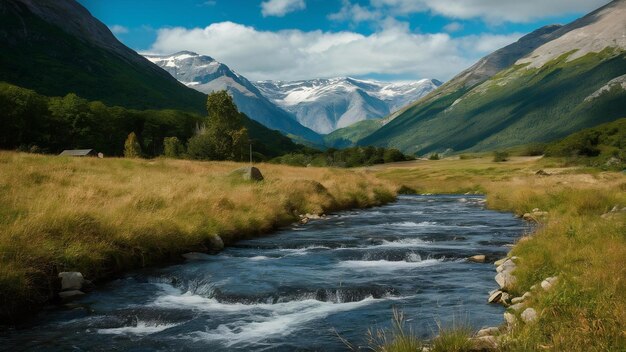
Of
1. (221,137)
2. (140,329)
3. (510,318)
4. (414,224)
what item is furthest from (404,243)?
(221,137)

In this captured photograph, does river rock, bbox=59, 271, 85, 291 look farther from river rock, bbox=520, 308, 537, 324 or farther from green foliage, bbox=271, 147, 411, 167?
green foliage, bbox=271, 147, 411, 167

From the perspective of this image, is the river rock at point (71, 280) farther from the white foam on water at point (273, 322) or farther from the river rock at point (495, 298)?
the river rock at point (495, 298)

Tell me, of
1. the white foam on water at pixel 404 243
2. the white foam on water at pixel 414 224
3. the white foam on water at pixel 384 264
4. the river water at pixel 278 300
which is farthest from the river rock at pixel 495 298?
the white foam on water at pixel 414 224

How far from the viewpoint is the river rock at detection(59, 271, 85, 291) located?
13.6 meters

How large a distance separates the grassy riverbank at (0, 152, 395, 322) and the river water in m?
1.04

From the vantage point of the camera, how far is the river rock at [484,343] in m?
7.73

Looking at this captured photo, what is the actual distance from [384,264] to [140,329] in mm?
9814

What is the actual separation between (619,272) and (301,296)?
8.00m

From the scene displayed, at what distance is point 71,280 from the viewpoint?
13.8 m

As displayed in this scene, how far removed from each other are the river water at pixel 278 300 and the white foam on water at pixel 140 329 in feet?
0.08

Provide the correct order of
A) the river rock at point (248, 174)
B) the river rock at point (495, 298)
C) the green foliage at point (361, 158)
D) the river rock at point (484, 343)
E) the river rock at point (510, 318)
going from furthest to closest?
1. the green foliage at point (361, 158)
2. the river rock at point (248, 174)
3. the river rock at point (495, 298)
4. the river rock at point (510, 318)
5. the river rock at point (484, 343)

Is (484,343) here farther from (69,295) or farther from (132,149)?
(132,149)

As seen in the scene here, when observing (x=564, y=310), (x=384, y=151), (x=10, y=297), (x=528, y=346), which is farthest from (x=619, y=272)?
(x=384, y=151)

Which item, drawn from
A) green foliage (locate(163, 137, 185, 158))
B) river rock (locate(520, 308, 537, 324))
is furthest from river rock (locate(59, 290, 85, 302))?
green foliage (locate(163, 137, 185, 158))
